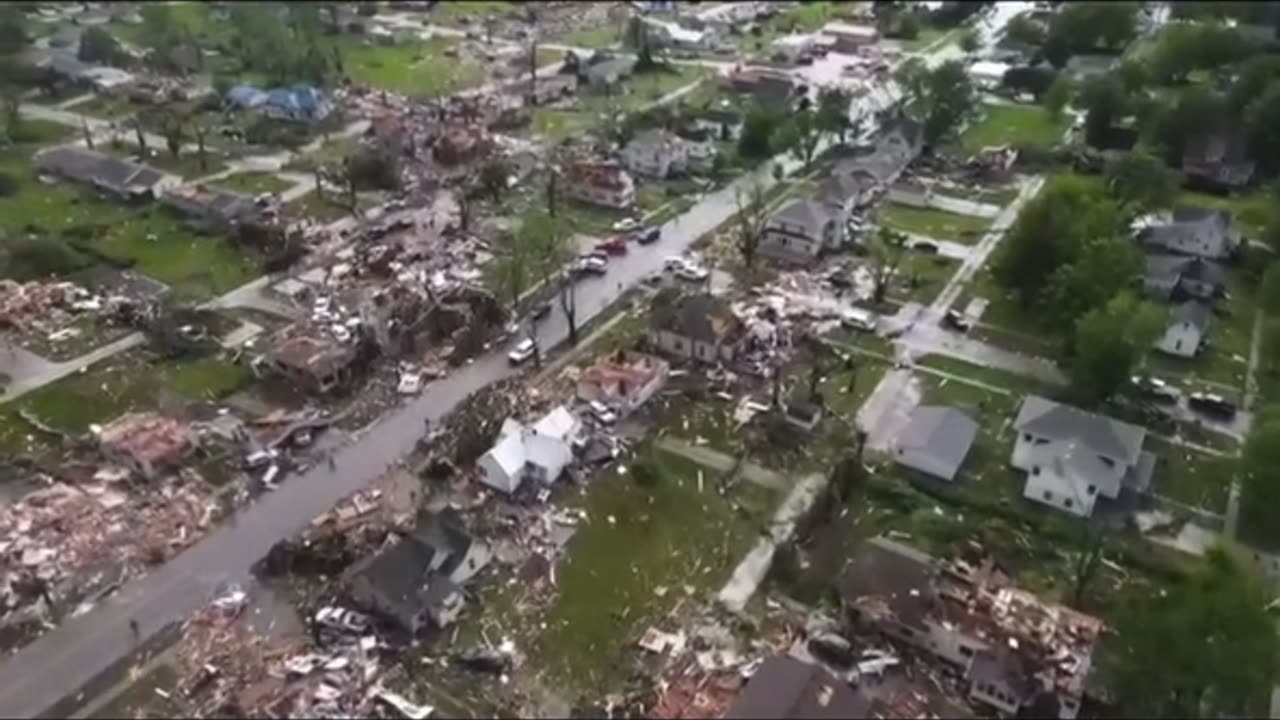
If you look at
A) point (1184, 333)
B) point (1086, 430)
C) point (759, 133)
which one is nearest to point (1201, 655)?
point (1086, 430)

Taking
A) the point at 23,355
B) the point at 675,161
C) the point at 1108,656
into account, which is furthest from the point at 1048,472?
the point at 23,355

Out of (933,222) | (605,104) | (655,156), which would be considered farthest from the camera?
(605,104)

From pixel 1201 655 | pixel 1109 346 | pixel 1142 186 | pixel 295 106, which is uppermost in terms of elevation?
pixel 1201 655

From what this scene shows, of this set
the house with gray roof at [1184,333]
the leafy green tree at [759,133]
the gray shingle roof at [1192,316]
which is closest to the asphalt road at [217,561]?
the leafy green tree at [759,133]

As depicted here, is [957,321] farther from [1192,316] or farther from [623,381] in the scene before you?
[623,381]

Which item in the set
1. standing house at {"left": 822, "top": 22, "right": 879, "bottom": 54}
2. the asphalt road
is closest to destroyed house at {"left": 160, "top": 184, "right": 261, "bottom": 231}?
the asphalt road

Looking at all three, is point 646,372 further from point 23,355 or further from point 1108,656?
point 23,355

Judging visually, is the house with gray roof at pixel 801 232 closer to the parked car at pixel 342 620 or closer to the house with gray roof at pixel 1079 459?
the house with gray roof at pixel 1079 459
